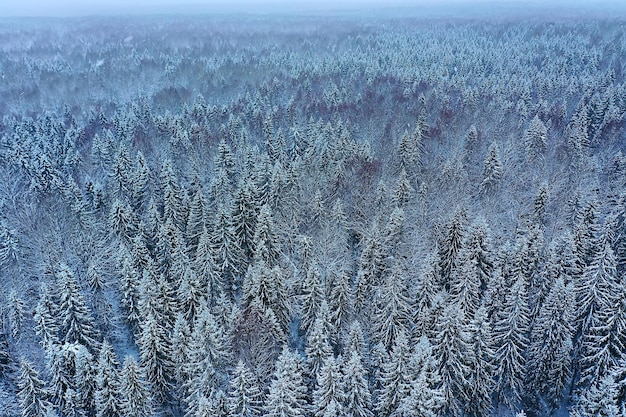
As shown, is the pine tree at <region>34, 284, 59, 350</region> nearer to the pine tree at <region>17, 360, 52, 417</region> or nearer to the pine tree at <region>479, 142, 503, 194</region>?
the pine tree at <region>17, 360, 52, 417</region>

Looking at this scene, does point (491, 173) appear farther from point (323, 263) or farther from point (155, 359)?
point (155, 359)

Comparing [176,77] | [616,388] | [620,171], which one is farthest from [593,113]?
[176,77]

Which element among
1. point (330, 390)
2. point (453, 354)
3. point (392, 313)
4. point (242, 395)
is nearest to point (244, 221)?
point (392, 313)


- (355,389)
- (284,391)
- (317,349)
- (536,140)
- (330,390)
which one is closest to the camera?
(284,391)

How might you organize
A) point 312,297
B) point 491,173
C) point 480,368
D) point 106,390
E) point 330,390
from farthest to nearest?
point 491,173 → point 312,297 → point 480,368 → point 106,390 → point 330,390

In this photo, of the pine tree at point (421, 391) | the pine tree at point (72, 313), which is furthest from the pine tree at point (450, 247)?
the pine tree at point (72, 313)

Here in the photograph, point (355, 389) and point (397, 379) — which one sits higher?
point (397, 379)

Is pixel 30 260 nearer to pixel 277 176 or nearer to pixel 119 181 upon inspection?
pixel 119 181

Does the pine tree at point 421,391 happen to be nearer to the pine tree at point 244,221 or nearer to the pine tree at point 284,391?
the pine tree at point 284,391
